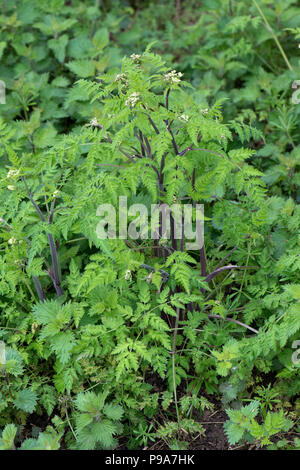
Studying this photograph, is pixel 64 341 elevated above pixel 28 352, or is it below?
above

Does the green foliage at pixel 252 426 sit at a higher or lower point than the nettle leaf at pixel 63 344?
lower

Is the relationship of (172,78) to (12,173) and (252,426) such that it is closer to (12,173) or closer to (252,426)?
(12,173)

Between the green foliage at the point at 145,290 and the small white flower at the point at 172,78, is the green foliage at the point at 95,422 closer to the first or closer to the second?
the green foliage at the point at 145,290

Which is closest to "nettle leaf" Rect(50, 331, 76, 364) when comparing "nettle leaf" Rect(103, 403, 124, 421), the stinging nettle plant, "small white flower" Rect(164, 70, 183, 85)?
the stinging nettle plant

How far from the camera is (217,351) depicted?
8.60ft

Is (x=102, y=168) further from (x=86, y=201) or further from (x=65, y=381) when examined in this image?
(x=65, y=381)

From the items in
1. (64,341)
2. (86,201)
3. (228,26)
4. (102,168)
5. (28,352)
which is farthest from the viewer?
(228,26)

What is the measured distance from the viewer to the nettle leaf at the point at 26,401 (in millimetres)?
2592

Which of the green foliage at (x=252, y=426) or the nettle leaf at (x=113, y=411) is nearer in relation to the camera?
the green foliage at (x=252, y=426)

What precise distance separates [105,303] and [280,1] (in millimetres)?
3017

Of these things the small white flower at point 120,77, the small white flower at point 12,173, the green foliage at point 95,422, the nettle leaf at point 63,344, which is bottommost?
the green foliage at point 95,422

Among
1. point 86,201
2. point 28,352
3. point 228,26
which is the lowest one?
point 28,352

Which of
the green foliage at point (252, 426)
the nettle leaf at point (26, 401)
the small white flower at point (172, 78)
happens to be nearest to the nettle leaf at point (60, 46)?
the small white flower at point (172, 78)

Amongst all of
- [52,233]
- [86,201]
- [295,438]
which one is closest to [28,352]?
[52,233]
